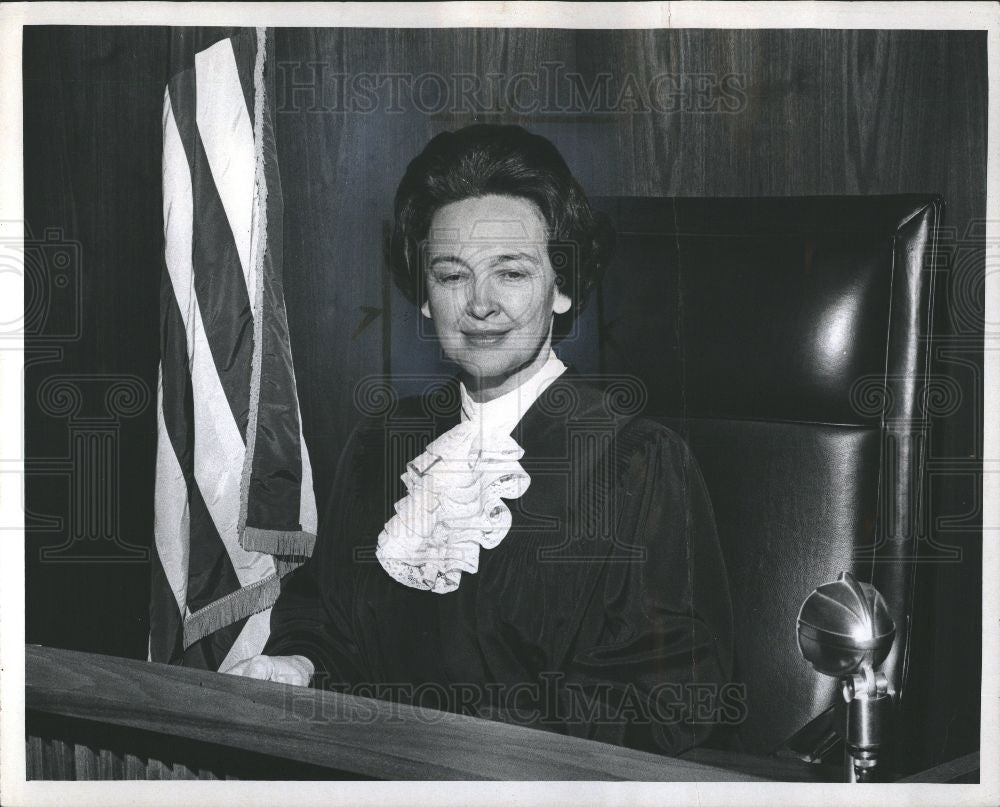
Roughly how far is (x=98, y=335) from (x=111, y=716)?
0.83 metres

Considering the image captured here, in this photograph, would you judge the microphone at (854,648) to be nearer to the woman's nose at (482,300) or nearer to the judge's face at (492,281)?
the judge's face at (492,281)

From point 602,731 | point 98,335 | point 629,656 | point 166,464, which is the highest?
point 98,335

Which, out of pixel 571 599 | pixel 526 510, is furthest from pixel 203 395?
pixel 571 599

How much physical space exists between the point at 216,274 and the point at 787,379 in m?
1.21

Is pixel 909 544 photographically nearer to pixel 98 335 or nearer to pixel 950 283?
pixel 950 283

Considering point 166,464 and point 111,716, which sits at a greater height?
point 166,464

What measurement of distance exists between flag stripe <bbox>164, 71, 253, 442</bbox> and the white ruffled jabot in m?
0.42

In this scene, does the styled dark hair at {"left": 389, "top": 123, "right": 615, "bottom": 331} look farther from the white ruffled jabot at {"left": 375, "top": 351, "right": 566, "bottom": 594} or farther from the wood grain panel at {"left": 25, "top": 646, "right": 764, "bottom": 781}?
the wood grain panel at {"left": 25, "top": 646, "right": 764, "bottom": 781}

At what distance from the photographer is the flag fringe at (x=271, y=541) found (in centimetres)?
198

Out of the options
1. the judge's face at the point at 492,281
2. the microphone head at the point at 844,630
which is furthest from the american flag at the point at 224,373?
the microphone head at the point at 844,630

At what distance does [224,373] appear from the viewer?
1.99 m

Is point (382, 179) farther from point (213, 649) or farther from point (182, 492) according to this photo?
point (213, 649)

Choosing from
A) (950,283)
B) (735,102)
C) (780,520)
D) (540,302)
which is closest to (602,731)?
(780,520)

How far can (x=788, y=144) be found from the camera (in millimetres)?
1979
